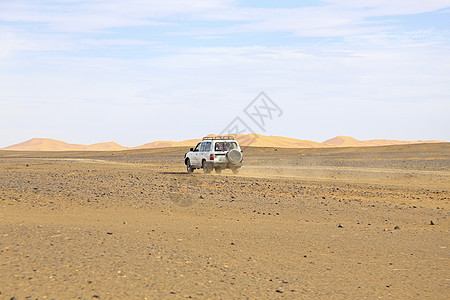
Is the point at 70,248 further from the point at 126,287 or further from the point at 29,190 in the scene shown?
the point at 29,190

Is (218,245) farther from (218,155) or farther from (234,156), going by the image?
(218,155)

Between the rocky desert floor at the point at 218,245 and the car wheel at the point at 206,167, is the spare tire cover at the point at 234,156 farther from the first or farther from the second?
the rocky desert floor at the point at 218,245

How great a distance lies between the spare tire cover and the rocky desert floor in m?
10.1

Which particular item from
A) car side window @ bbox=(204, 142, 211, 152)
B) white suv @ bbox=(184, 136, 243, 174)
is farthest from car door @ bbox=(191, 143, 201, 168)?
car side window @ bbox=(204, 142, 211, 152)

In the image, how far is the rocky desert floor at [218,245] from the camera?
680cm

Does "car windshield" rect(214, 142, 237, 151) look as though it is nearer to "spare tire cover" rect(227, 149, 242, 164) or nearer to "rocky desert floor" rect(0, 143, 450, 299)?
"spare tire cover" rect(227, 149, 242, 164)

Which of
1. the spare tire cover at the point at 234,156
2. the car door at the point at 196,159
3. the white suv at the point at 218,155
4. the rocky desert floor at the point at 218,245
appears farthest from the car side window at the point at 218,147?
the rocky desert floor at the point at 218,245

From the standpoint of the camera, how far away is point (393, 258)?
8.96 meters

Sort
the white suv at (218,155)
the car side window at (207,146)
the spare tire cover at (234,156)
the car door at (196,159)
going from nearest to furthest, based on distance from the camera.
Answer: the spare tire cover at (234,156) → the white suv at (218,155) → the car side window at (207,146) → the car door at (196,159)

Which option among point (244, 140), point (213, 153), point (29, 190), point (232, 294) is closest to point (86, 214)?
point (29, 190)

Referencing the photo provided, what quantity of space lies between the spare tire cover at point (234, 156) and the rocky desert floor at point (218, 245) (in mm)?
10069

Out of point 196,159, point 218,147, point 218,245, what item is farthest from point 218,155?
point 218,245

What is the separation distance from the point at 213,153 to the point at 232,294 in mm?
22575

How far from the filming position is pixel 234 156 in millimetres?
28953
